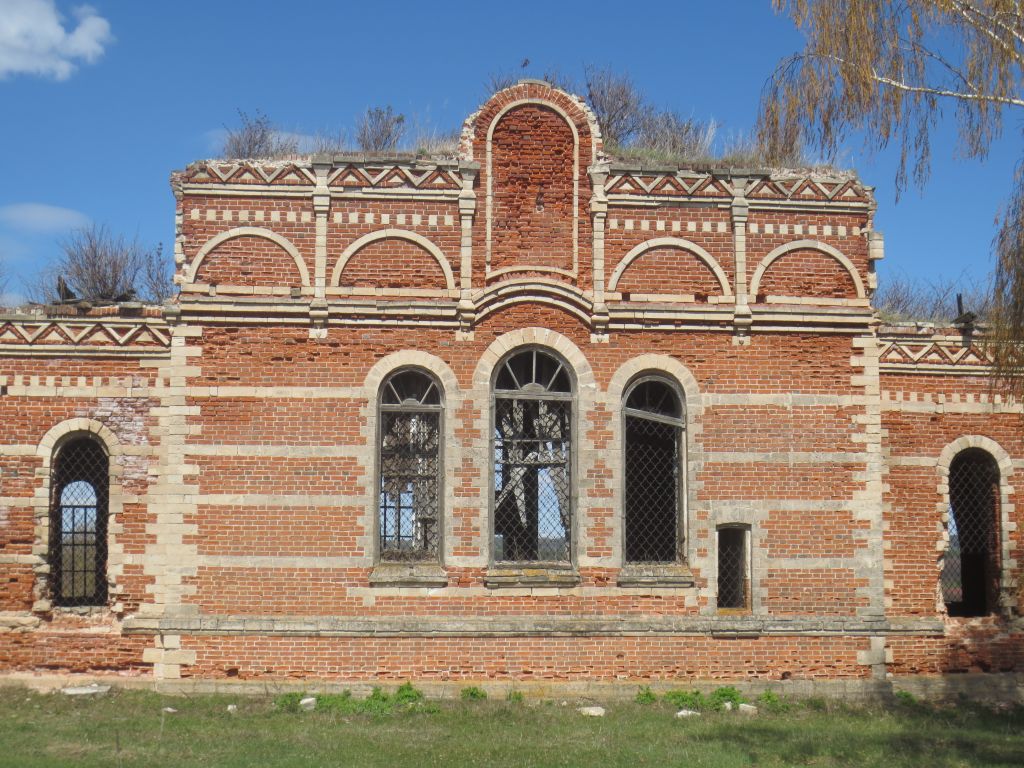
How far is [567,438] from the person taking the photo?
15.7m

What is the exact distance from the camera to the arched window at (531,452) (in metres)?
15.6

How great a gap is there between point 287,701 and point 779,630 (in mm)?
6781

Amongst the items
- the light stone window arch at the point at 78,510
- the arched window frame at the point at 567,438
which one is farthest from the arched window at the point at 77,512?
the arched window frame at the point at 567,438

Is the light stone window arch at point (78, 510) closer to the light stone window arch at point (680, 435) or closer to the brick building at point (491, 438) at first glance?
the brick building at point (491, 438)

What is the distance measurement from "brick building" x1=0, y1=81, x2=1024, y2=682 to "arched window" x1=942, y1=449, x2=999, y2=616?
62cm

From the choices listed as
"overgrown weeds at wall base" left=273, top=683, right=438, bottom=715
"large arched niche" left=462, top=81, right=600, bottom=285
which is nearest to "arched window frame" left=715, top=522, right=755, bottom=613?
"large arched niche" left=462, top=81, right=600, bottom=285

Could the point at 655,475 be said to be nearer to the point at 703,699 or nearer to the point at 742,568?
the point at 742,568

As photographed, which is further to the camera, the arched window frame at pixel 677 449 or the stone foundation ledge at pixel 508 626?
the arched window frame at pixel 677 449

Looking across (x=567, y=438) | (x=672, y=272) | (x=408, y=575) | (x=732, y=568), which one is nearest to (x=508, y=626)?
(x=408, y=575)

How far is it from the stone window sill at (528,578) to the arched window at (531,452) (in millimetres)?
345

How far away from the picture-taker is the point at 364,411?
1526 cm

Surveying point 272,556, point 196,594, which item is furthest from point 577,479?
point 196,594

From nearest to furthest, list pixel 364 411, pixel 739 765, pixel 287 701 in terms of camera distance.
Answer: pixel 739 765 < pixel 287 701 < pixel 364 411

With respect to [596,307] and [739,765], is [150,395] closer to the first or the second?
[596,307]
